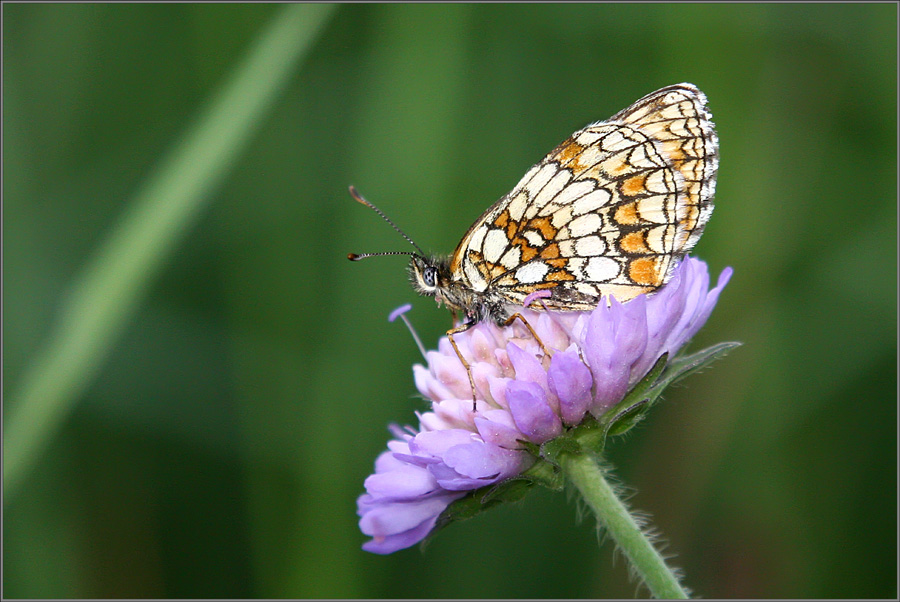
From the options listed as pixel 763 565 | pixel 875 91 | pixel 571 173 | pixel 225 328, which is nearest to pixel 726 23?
pixel 875 91

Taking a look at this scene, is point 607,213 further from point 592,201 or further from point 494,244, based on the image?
point 494,244

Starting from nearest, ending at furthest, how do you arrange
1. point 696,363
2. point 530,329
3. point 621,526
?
point 621,526 → point 696,363 → point 530,329

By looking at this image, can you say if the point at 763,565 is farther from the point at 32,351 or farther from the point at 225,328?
the point at 32,351

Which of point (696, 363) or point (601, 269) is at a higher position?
point (601, 269)

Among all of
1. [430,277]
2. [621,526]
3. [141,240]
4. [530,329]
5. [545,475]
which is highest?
[141,240]

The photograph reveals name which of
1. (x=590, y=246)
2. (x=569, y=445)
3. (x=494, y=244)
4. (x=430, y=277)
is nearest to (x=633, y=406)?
(x=569, y=445)

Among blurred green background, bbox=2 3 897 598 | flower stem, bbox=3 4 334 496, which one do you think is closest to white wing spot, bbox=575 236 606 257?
blurred green background, bbox=2 3 897 598
